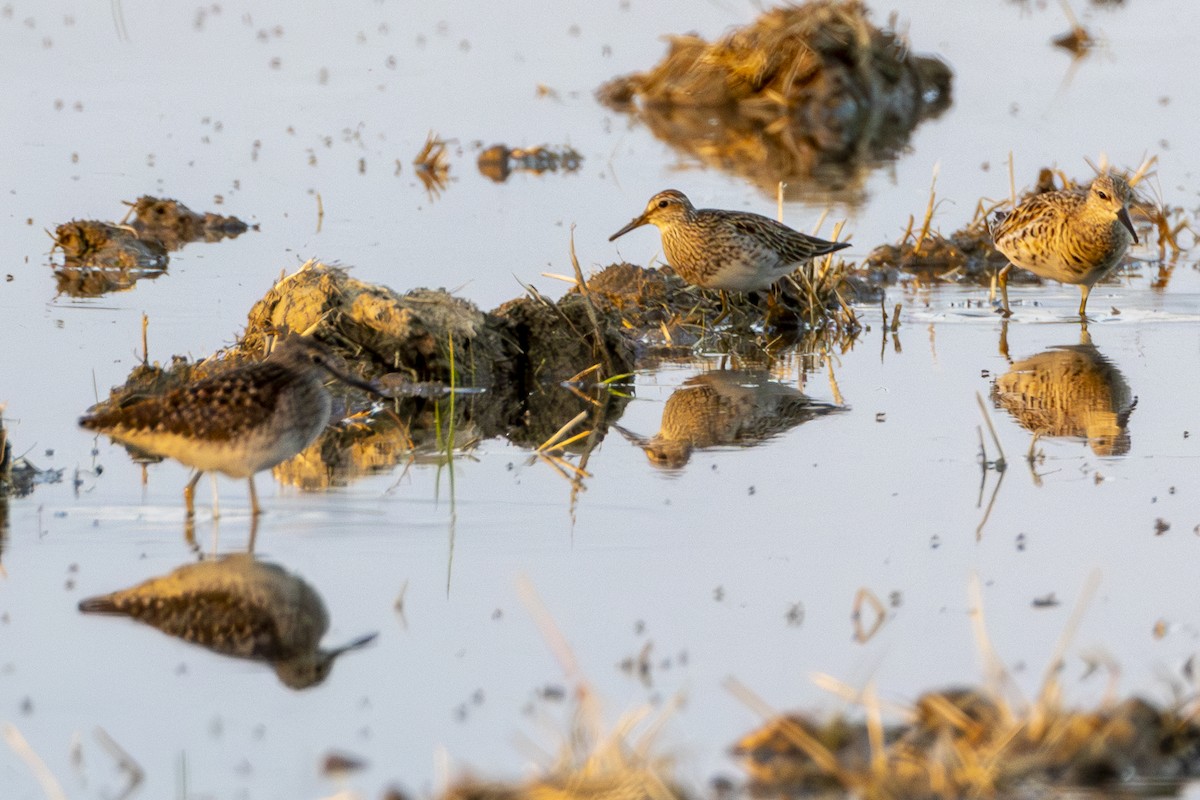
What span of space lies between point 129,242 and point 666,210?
4242mm

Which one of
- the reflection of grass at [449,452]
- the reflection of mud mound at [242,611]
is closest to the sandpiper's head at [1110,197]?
the reflection of grass at [449,452]

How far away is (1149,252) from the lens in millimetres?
16281

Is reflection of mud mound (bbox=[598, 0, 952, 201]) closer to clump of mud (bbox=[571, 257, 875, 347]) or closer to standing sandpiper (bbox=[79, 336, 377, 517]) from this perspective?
clump of mud (bbox=[571, 257, 875, 347])

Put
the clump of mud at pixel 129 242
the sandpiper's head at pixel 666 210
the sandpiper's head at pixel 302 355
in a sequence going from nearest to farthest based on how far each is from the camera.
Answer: the sandpiper's head at pixel 302 355 < the sandpiper's head at pixel 666 210 < the clump of mud at pixel 129 242

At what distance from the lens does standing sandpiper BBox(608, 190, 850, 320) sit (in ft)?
43.5

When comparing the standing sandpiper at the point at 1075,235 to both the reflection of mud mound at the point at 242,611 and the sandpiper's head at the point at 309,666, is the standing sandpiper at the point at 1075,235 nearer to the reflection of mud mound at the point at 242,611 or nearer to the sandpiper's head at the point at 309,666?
the reflection of mud mound at the point at 242,611

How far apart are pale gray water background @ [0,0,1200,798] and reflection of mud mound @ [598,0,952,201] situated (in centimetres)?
143

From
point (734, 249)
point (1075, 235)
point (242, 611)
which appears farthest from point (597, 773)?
point (1075, 235)

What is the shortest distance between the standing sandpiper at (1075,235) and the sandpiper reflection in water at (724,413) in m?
2.95

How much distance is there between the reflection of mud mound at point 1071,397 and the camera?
35.0ft

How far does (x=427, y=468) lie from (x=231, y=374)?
1.37 metres

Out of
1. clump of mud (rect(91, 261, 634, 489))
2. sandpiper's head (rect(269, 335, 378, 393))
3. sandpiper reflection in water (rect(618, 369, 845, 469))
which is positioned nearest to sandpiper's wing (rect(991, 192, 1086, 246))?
sandpiper reflection in water (rect(618, 369, 845, 469))

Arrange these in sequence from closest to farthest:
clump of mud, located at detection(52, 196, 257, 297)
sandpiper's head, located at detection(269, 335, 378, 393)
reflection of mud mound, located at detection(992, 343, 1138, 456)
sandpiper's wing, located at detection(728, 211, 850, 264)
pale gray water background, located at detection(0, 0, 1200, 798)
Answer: pale gray water background, located at detection(0, 0, 1200, 798) < sandpiper's head, located at detection(269, 335, 378, 393) < reflection of mud mound, located at detection(992, 343, 1138, 456) < sandpiper's wing, located at detection(728, 211, 850, 264) < clump of mud, located at detection(52, 196, 257, 297)

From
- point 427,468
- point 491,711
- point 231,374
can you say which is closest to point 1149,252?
point 427,468
